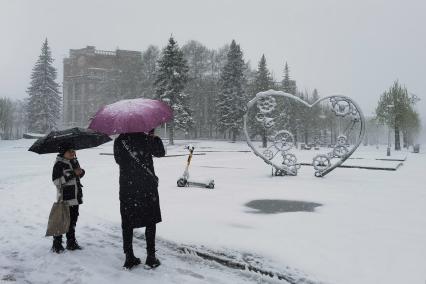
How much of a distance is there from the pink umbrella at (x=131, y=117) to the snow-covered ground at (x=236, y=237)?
1.87m

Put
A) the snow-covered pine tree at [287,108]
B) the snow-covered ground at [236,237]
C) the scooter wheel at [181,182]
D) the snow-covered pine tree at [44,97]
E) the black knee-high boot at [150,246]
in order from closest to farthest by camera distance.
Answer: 1. the snow-covered ground at [236,237]
2. the black knee-high boot at [150,246]
3. the scooter wheel at [181,182]
4. the snow-covered pine tree at [44,97]
5. the snow-covered pine tree at [287,108]

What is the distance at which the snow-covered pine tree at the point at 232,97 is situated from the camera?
51.0 meters

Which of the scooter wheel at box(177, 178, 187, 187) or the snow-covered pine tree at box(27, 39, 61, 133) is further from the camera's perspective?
the snow-covered pine tree at box(27, 39, 61, 133)

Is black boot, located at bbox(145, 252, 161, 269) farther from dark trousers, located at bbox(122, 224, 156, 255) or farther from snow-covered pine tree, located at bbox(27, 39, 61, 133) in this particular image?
snow-covered pine tree, located at bbox(27, 39, 61, 133)

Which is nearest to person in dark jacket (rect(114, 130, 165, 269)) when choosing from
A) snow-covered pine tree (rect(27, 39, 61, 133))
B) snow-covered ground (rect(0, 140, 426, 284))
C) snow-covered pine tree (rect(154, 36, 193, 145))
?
snow-covered ground (rect(0, 140, 426, 284))

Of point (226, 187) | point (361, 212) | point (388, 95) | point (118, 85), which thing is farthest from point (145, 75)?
point (361, 212)

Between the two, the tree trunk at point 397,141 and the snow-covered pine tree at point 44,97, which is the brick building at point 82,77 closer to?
the snow-covered pine tree at point 44,97

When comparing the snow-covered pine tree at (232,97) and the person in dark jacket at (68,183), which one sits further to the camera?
the snow-covered pine tree at (232,97)

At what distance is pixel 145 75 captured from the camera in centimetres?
6300

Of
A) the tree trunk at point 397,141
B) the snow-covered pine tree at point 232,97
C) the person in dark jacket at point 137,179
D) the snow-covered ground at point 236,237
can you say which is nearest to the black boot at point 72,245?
the snow-covered ground at point 236,237

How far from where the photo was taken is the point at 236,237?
270 inches

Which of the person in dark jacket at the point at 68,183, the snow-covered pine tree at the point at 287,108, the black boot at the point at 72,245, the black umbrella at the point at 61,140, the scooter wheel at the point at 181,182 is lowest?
the black boot at the point at 72,245

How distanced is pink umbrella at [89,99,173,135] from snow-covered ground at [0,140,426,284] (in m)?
1.87

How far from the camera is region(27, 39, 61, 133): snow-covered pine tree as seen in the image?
5341 centimetres
